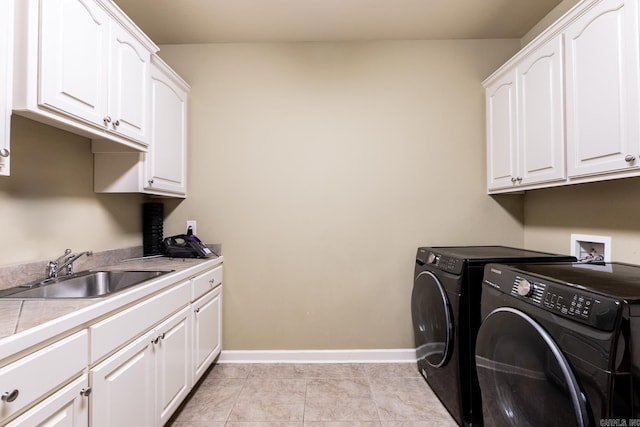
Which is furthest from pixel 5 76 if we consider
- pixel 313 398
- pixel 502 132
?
pixel 502 132

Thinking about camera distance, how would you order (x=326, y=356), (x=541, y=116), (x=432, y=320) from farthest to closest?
(x=326, y=356) → (x=432, y=320) → (x=541, y=116)

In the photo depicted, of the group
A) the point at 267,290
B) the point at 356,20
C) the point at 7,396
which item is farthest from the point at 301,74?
the point at 7,396

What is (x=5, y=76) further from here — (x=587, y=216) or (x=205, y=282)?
(x=587, y=216)

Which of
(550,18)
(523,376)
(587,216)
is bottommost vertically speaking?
(523,376)

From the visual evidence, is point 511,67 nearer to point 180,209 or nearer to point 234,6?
point 234,6

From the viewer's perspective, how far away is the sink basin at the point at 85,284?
1402 mm

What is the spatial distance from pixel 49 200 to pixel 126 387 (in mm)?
1036

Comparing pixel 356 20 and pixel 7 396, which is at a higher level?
pixel 356 20

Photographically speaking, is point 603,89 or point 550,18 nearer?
point 603,89

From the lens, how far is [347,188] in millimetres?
2584

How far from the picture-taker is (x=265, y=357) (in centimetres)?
257

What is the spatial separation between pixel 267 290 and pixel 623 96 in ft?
7.68

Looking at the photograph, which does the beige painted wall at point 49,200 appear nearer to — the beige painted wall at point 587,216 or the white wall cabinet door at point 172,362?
the white wall cabinet door at point 172,362

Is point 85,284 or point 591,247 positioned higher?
point 591,247
